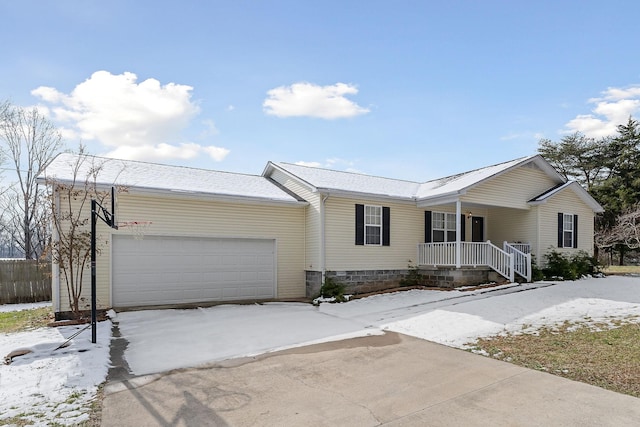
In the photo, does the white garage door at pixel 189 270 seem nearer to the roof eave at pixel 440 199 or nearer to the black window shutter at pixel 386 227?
the black window shutter at pixel 386 227

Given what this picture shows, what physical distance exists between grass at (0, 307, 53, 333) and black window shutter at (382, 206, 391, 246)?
1024cm

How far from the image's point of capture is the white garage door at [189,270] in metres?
11.0

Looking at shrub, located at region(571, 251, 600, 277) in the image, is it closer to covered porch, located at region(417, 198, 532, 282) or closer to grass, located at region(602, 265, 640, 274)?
covered porch, located at region(417, 198, 532, 282)

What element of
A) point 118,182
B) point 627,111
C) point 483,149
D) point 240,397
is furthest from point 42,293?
point 627,111

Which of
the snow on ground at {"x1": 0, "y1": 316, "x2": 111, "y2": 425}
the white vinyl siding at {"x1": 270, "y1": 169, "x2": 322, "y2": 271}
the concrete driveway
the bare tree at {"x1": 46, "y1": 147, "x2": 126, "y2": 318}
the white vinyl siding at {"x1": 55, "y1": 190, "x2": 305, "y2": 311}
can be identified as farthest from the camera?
the white vinyl siding at {"x1": 270, "y1": 169, "x2": 322, "y2": 271}

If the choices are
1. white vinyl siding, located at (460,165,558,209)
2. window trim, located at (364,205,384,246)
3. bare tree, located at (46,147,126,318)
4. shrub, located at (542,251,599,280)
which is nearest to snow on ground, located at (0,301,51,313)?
bare tree, located at (46,147,126,318)

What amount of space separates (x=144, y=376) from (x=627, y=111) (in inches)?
1544

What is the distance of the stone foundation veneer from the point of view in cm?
1328

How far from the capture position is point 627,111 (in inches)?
1254

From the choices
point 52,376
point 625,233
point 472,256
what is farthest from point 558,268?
point 52,376

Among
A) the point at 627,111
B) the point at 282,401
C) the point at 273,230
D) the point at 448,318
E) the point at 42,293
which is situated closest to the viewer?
the point at 282,401

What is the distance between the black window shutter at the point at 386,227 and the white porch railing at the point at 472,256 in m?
1.62

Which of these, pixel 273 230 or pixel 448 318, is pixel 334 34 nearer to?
pixel 273 230

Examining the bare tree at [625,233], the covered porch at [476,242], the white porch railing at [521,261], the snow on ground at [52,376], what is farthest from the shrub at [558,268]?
the snow on ground at [52,376]
